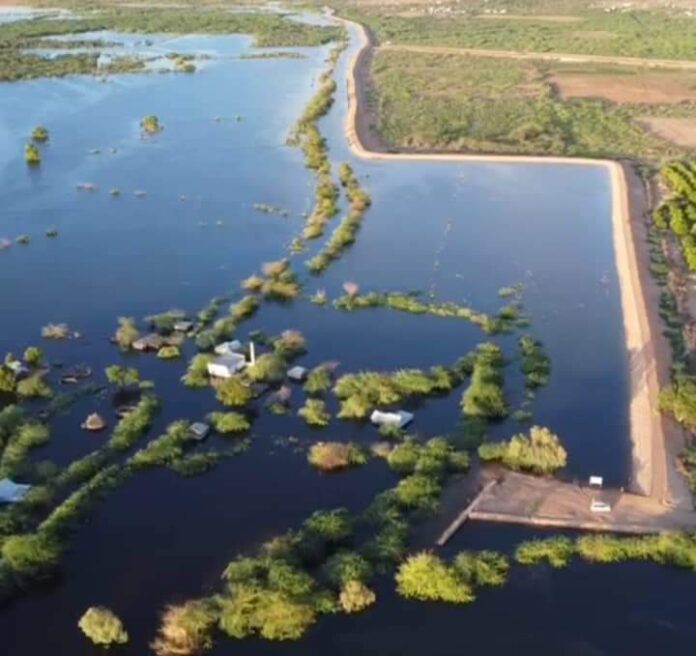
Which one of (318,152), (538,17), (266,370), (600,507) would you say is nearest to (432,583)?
(600,507)

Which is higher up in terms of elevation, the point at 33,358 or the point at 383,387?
the point at 33,358

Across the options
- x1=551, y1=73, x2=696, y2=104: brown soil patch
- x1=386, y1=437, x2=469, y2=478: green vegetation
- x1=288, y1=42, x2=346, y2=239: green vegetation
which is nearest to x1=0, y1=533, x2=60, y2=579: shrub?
x1=386, y1=437, x2=469, y2=478: green vegetation

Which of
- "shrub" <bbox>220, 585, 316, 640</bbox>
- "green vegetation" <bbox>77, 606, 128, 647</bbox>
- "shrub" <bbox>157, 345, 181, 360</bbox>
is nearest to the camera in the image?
"green vegetation" <bbox>77, 606, 128, 647</bbox>

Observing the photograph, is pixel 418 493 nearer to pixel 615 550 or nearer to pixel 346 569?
pixel 346 569

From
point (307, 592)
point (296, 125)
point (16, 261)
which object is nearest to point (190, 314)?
point (16, 261)

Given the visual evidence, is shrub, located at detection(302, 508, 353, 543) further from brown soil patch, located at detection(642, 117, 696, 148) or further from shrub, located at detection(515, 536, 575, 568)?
brown soil patch, located at detection(642, 117, 696, 148)

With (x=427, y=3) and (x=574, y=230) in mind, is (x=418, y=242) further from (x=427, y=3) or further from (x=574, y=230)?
(x=427, y=3)

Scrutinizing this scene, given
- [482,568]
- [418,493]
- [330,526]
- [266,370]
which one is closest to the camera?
[482,568]

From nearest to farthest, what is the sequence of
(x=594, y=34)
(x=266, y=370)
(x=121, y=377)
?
1. (x=121, y=377)
2. (x=266, y=370)
3. (x=594, y=34)
